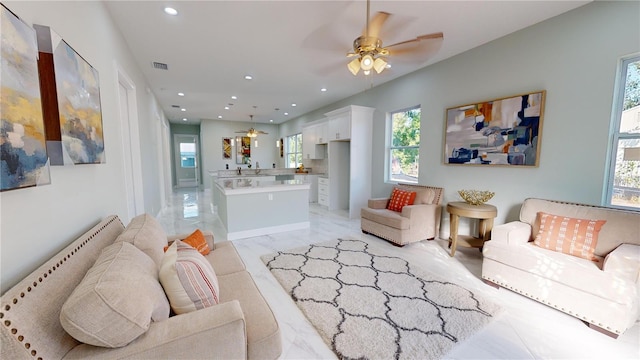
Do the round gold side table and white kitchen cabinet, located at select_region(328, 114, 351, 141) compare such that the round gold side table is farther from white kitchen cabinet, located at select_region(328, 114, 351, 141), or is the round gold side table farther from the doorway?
the doorway

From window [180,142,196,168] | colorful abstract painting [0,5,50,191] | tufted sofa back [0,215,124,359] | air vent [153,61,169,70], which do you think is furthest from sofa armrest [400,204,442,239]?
window [180,142,196,168]

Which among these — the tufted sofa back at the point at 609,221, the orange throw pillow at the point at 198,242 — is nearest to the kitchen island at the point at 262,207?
the orange throw pillow at the point at 198,242

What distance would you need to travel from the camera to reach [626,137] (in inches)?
86.6

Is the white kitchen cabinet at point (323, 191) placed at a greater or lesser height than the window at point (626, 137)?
lesser

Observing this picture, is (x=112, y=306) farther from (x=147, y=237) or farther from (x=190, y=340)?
(x=147, y=237)

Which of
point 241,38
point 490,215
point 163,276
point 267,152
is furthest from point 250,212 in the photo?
point 267,152

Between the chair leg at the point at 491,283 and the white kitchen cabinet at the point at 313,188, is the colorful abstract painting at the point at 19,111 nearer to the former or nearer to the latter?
the chair leg at the point at 491,283

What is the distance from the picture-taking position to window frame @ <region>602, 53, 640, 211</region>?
219cm

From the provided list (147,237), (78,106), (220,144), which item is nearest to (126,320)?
(147,237)

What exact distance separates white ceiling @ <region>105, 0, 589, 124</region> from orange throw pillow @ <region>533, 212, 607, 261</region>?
2001mm

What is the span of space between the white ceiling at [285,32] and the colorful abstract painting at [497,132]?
2.76 ft

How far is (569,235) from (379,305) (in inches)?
72.1

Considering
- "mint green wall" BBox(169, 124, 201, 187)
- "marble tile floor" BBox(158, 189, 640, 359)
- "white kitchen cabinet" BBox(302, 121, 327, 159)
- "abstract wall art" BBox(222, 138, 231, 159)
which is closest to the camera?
"marble tile floor" BBox(158, 189, 640, 359)

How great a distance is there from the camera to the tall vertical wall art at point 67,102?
1.20 m
